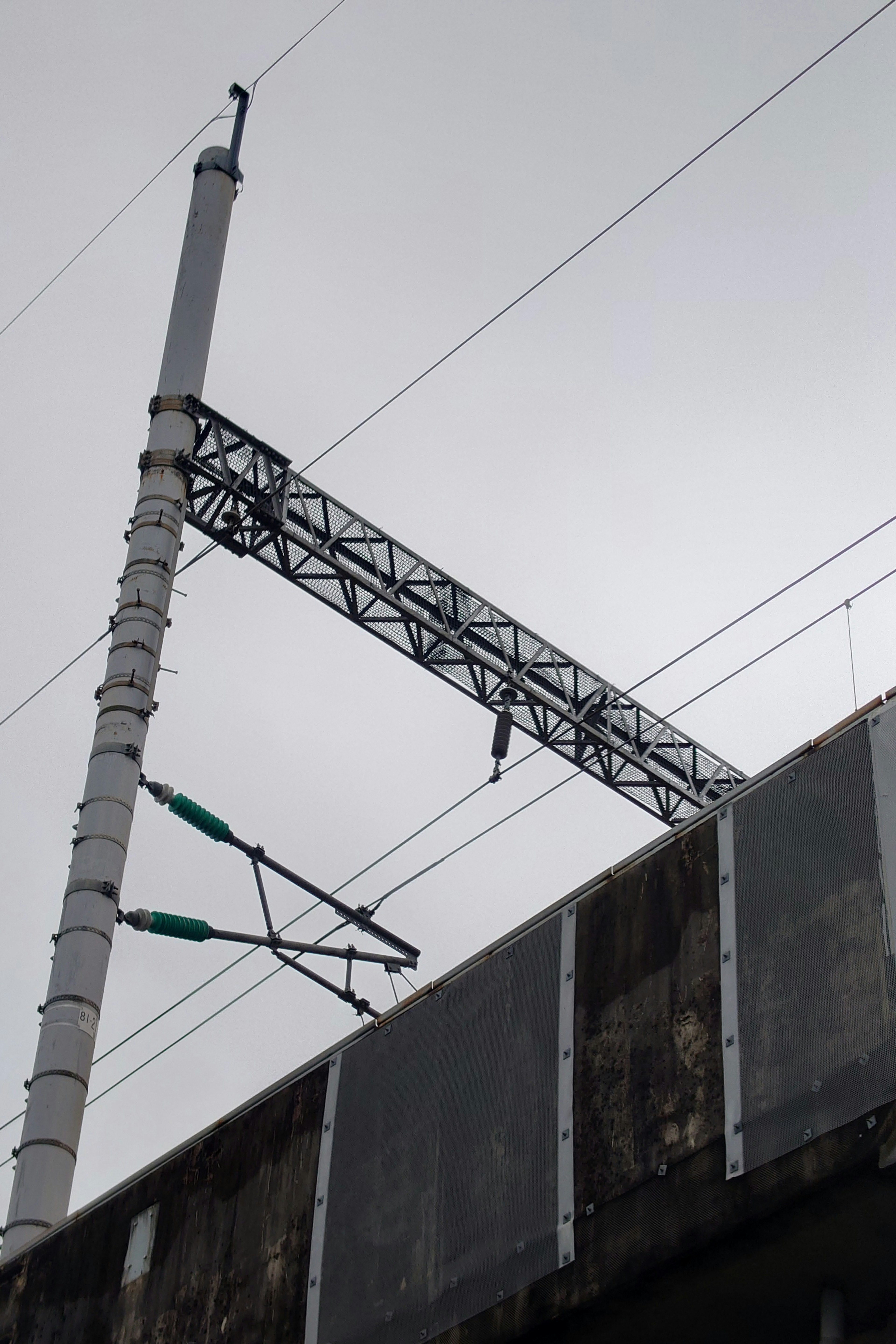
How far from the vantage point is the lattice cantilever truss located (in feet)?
74.3

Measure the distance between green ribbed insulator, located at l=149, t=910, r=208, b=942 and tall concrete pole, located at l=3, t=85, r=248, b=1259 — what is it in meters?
0.45

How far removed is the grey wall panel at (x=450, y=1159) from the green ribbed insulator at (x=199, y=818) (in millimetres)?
9525

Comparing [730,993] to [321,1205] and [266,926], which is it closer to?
[321,1205]

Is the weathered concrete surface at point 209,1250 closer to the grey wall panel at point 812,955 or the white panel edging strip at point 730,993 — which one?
the white panel edging strip at point 730,993

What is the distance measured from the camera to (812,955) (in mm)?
7266

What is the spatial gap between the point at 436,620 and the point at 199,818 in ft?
21.3

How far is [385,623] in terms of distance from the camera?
24.5 metres

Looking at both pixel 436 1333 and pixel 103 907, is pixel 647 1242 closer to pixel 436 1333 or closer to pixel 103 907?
pixel 436 1333

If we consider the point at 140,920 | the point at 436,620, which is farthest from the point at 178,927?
the point at 436,620

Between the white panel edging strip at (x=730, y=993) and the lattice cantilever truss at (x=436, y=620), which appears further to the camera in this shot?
the lattice cantilever truss at (x=436, y=620)

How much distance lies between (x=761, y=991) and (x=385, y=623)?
17.3 m

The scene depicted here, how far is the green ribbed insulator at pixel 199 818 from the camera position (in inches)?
750

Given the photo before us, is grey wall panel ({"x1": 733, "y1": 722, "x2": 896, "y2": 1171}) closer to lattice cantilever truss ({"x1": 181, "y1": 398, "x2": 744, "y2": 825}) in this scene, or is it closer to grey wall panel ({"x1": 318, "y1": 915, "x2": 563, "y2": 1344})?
grey wall panel ({"x1": 318, "y1": 915, "x2": 563, "y2": 1344})

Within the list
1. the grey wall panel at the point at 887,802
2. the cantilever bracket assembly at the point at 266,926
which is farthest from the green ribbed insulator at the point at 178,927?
the grey wall panel at the point at 887,802
